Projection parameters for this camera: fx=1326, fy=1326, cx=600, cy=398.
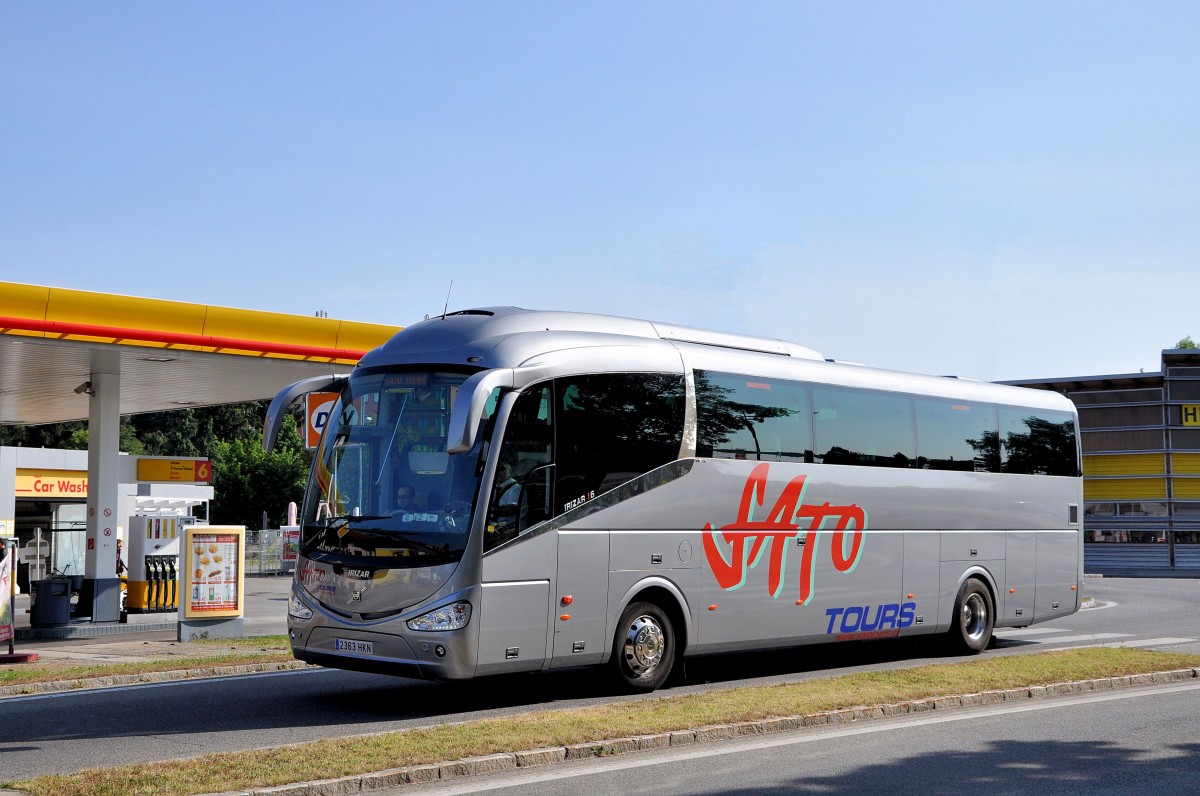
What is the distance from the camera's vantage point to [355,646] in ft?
37.0

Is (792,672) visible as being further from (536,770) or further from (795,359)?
(536,770)

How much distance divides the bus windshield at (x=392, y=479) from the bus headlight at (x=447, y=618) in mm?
385


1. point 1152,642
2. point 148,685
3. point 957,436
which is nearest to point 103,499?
point 148,685

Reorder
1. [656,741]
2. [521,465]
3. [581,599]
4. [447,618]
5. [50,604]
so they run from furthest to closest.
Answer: [50,604], [581,599], [521,465], [447,618], [656,741]

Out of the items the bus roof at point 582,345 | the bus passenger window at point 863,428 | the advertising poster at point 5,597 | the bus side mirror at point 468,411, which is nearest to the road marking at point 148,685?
the advertising poster at point 5,597

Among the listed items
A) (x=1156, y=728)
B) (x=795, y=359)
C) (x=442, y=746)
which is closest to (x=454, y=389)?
(x=442, y=746)

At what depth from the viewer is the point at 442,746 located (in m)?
8.93

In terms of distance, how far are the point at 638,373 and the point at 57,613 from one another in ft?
41.7

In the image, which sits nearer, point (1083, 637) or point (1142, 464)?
point (1083, 637)

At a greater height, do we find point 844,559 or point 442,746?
point 844,559

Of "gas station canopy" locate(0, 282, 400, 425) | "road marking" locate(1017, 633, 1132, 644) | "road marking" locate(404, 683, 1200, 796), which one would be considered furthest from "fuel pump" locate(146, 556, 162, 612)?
"road marking" locate(404, 683, 1200, 796)

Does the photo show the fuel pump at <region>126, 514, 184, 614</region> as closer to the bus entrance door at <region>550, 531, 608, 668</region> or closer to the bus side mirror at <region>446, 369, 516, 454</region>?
the bus entrance door at <region>550, 531, 608, 668</region>

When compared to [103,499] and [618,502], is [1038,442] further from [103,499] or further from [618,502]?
[103,499]

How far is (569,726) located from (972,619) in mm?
9075
